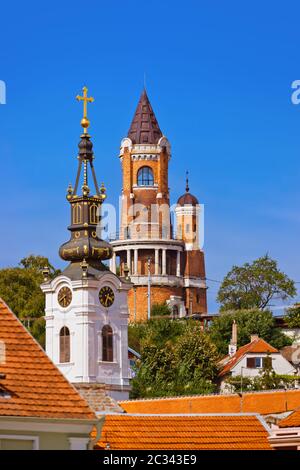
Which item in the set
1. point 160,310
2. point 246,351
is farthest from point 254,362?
point 160,310

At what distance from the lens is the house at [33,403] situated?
78.7 feet

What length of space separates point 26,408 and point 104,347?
Result: 173 ft

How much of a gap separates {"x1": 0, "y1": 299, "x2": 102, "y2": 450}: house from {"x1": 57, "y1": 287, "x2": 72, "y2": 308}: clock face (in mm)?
52151

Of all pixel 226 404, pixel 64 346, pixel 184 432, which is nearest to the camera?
pixel 184 432

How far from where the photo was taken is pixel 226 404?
5916cm

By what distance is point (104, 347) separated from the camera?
253 ft

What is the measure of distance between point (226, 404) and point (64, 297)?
20.2m

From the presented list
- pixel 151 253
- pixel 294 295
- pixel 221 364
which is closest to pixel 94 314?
pixel 221 364

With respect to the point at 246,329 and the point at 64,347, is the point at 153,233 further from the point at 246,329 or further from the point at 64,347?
the point at 64,347

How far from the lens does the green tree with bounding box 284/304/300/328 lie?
114781 mm

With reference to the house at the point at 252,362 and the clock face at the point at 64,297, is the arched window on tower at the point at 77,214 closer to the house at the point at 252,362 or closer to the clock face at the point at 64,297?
the clock face at the point at 64,297

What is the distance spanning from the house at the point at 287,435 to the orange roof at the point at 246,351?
2628 inches

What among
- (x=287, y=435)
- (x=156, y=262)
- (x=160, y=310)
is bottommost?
(x=287, y=435)
